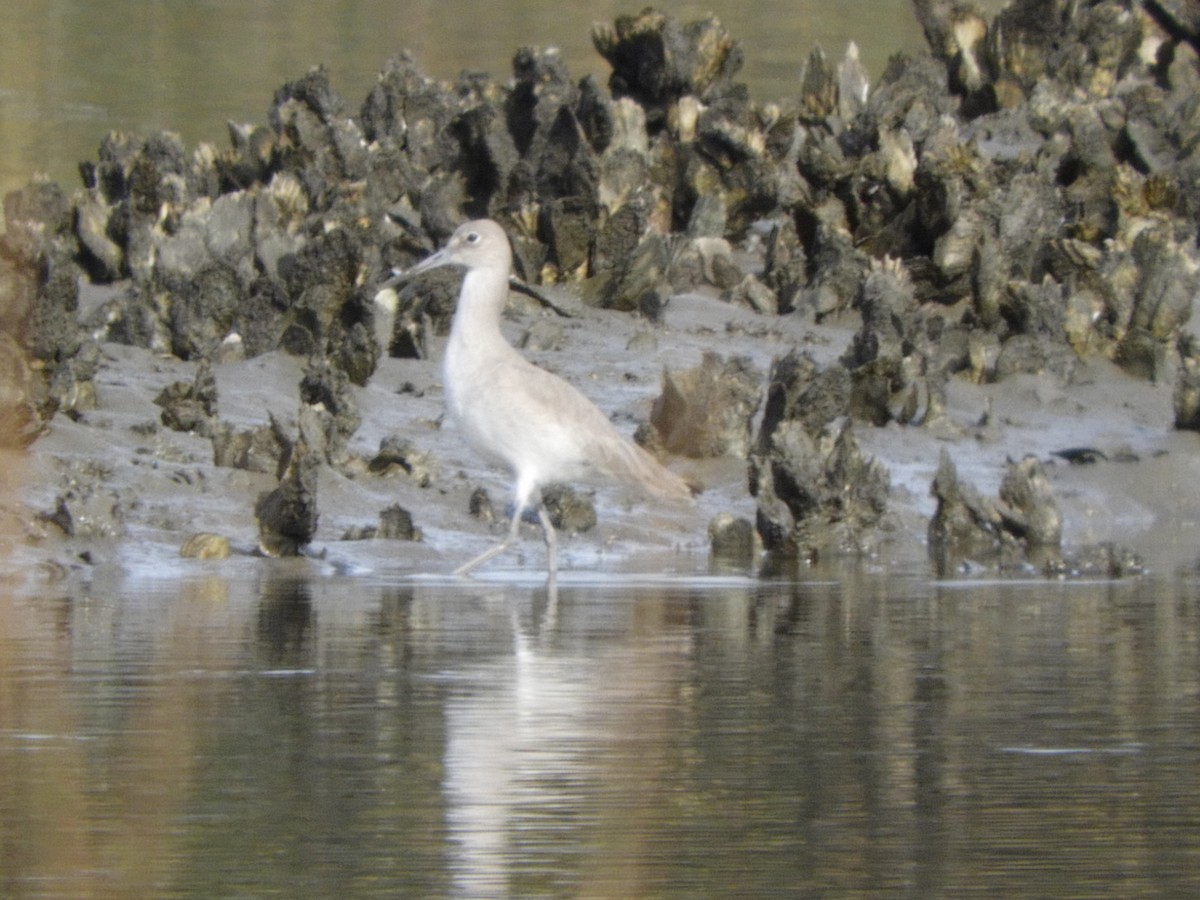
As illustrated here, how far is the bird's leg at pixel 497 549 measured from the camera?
9.36 meters

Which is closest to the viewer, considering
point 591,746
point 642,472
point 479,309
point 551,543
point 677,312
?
point 591,746

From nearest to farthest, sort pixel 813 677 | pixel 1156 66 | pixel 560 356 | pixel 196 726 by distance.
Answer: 1. pixel 196 726
2. pixel 813 677
3. pixel 560 356
4. pixel 1156 66

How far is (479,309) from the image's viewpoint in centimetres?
1087

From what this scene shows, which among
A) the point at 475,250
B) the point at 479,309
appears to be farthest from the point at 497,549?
the point at 475,250

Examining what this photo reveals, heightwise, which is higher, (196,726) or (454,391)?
(454,391)

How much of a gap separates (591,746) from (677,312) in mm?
8780

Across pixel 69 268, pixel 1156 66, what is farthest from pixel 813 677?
pixel 1156 66

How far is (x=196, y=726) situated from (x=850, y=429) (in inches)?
227

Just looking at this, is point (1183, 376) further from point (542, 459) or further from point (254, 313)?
point (254, 313)

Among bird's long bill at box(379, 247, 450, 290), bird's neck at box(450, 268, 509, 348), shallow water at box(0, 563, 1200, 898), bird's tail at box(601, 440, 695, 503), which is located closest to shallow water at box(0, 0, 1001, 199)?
bird's long bill at box(379, 247, 450, 290)

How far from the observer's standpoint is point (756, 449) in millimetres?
11539

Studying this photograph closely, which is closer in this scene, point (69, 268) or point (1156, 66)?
point (69, 268)

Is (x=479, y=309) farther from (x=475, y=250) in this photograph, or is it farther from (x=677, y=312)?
(x=677, y=312)

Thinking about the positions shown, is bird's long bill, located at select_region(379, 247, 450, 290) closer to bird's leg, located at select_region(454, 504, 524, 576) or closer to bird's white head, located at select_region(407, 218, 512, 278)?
bird's white head, located at select_region(407, 218, 512, 278)
